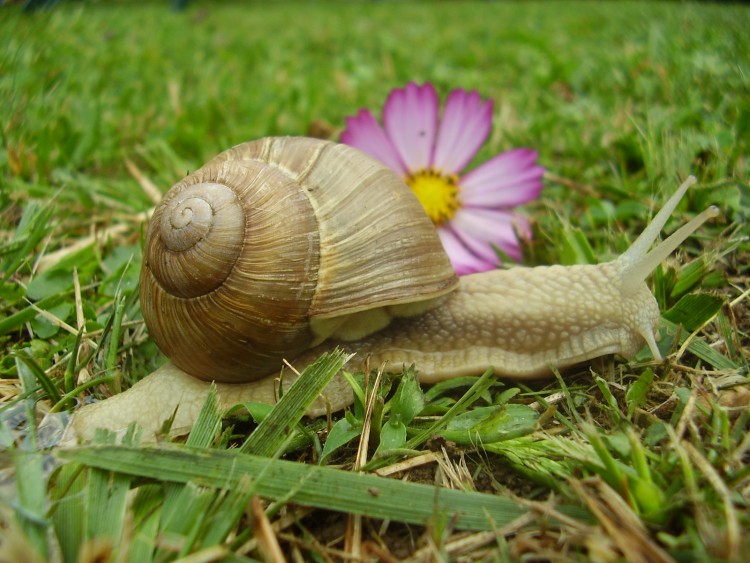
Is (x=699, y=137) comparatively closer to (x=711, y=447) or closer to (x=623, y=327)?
(x=623, y=327)

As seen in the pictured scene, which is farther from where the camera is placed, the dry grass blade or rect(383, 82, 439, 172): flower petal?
rect(383, 82, 439, 172): flower petal

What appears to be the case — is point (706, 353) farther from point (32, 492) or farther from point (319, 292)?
point (32, 492)

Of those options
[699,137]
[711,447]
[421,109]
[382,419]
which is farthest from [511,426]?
[699,137]

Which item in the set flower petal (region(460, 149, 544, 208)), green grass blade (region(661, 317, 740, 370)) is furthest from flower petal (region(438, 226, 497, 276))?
green grass blade (region(661, 317, 740, 370))

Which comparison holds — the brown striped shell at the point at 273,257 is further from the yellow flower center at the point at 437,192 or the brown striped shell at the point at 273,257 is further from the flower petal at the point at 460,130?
the flower petal at the point at 460,130

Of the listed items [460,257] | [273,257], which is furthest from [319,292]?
[460,257]

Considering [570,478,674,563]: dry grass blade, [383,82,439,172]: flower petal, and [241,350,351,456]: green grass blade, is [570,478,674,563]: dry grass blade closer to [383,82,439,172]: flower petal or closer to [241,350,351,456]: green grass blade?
[241,350,351,456]: green grass blade
